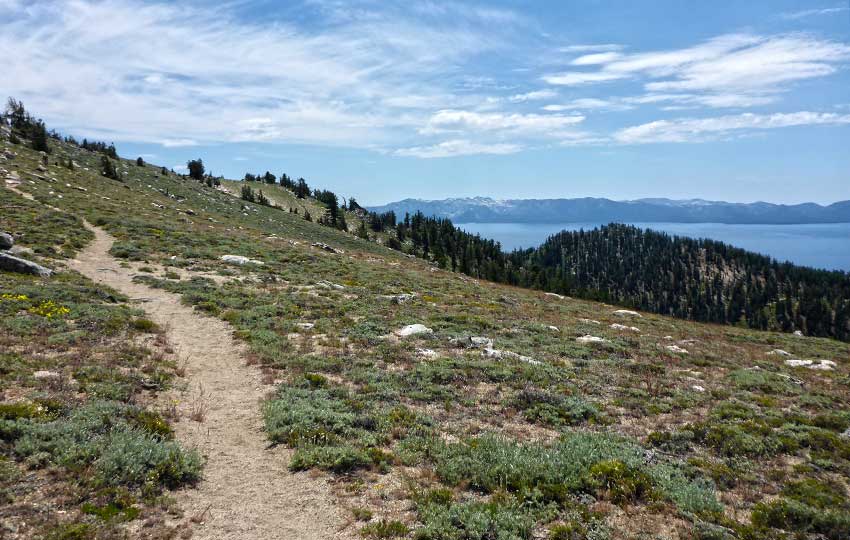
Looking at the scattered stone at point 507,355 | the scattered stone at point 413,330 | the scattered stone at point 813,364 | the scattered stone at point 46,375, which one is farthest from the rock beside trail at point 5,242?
the scattered stone at point 813,364

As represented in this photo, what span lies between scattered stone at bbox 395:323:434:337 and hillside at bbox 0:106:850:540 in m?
0.15

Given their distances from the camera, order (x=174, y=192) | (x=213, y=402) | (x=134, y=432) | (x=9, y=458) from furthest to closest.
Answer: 1. (x=174, y=192)
2. (x=213, y=402)
3. (x=134, y=432)
4. (x=9, y=458)

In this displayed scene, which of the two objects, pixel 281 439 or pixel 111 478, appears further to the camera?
pixel 281 439

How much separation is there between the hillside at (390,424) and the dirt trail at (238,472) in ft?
0.17

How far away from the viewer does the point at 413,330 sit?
20031 mm

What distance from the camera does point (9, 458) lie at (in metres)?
7.48

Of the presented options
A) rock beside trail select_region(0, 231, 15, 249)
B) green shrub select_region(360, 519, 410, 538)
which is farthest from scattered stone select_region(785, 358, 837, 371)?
rock beside trail select_region(0, 231, 15, 249)

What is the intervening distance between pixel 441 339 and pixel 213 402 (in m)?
9.92

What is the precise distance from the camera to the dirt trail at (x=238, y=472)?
720 centimetres

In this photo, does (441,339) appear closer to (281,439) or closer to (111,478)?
(281,439)

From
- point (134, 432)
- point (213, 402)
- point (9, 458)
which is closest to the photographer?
point (9, 458)

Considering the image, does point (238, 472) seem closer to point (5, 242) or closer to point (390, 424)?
point (390, 424)

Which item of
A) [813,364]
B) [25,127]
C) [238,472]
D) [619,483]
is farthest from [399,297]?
[25,127]

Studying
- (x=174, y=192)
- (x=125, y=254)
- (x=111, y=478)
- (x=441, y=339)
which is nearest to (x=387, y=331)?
(x=441, y=339)
